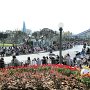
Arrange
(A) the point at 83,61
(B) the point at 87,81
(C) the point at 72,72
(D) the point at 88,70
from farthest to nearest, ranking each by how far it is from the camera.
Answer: (A) the point at 83,61, (C) the point at 72,72, (D) the point at 88,70, (B) the point at 87,81

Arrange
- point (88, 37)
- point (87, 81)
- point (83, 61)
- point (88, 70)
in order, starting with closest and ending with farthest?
point (87, 81)
point (88, 70)
point (83, 61)
point (88, 37)

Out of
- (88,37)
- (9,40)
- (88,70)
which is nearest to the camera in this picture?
(88,70)

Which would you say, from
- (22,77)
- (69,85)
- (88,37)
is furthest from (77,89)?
(88,37)

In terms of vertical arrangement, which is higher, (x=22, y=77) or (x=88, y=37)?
(x=88, y=37)

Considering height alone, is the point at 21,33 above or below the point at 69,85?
above

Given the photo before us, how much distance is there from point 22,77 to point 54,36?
9846 centimetres

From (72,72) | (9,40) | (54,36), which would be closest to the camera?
(72,72)

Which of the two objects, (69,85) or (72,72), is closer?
(69,85)

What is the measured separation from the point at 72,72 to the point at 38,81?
3.41 meters

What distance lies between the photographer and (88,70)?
13.0 m

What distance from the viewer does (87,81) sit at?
1158 cm

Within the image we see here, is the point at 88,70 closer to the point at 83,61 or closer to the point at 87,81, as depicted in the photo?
the point at 87,81

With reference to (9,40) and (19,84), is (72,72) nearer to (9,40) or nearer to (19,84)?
(19,84)

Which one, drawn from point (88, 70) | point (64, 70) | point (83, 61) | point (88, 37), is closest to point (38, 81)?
point (88, 70)
